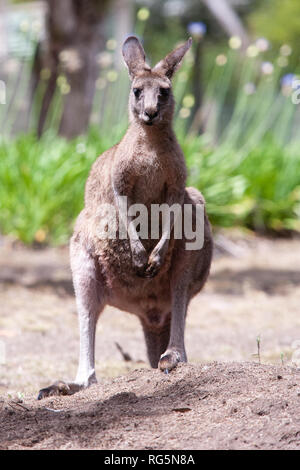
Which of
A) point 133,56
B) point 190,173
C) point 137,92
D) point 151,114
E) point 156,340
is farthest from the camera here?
point 190,173

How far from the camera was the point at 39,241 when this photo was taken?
786 cm

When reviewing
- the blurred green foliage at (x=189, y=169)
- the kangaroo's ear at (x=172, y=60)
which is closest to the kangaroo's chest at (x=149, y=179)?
the kangaroo's ear at (x=172, y=60)

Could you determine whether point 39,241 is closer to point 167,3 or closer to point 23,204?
point 23,204

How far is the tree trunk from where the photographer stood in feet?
29.4

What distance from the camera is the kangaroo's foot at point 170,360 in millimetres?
2947

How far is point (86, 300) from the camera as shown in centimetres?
334

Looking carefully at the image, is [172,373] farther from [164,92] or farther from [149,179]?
[164,92]

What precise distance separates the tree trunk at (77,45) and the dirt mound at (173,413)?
21.1ft

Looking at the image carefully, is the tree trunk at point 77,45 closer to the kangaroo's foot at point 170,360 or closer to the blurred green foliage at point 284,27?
the kangaroo's foot at point 170,360

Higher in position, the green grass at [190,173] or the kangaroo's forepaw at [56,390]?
the green grass at [190,173]

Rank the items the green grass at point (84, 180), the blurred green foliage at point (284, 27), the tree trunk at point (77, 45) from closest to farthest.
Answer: the green grass at point (84, 180), the tree trunk at point (77, 45), the blurred green foliage at point (284, 27)

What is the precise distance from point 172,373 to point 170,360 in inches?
3.4

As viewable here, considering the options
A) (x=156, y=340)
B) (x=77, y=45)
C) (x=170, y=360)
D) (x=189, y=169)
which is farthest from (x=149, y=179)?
(x=77, y=45)

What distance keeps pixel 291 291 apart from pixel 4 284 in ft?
8.75
